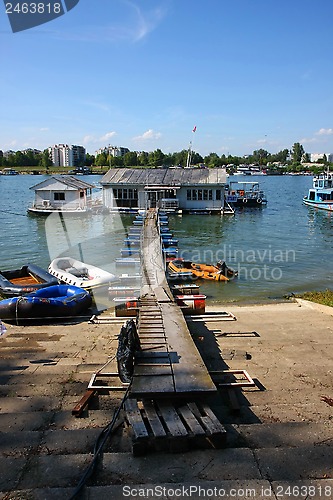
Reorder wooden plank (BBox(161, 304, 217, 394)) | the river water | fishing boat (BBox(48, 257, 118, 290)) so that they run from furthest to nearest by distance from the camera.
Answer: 1. the river water
2. fishing boat (BBox(48, 257, 118, 290))
3. wooden plank (BBox(161, 304, 217, 394))

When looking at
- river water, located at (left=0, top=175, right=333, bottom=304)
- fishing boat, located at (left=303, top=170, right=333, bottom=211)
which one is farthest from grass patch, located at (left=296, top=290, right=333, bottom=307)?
fishing boat, located at (left=303, top=170, right=333, bottom=211)

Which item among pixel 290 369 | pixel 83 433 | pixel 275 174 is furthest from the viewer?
pixel 275 174

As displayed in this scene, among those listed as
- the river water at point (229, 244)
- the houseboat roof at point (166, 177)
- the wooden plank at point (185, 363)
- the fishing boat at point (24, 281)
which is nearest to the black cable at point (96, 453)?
the wooden plank at point (185, 363)

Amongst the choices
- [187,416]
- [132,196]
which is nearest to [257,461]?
[187,416]

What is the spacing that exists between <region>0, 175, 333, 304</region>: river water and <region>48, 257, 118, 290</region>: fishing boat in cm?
218

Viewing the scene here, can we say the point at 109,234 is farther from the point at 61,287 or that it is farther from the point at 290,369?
the point at 290,369

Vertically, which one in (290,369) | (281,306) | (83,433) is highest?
(83,433)

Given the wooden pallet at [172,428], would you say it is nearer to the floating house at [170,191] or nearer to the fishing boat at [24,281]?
the fishing boat at [24,281]

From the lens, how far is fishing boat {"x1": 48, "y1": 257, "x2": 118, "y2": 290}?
15.2 m

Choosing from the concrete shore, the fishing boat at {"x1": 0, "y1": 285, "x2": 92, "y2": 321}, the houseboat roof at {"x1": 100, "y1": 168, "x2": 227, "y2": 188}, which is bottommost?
the fishing boat at {"x1": 0, "y1": 285, "x2": 92, "y2": 321}

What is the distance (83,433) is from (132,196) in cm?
3784

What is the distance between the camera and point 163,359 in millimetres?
5590

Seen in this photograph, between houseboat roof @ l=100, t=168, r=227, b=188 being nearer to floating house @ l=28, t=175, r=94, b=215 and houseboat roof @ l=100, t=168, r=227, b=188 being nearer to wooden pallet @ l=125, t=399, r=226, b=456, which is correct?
floating house @ l=28, t=175, r=94, b=215

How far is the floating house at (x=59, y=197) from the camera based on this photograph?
39531 millimetres
